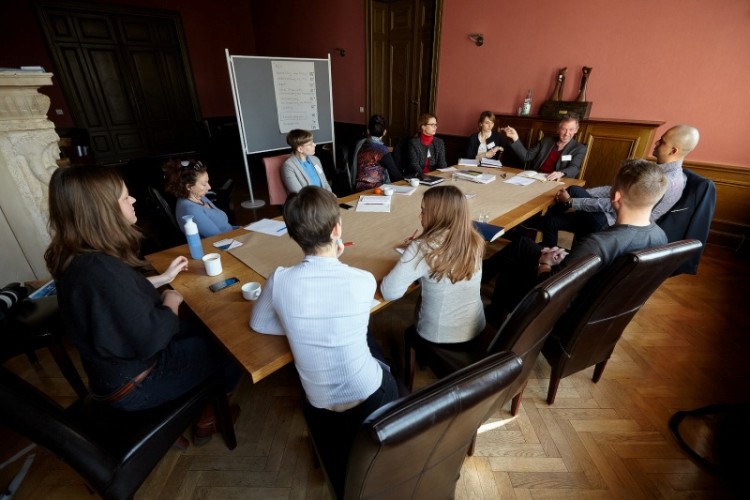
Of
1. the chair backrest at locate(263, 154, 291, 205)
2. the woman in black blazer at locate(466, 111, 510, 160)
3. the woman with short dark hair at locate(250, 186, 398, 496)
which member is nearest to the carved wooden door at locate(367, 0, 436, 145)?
the woman in black blazer at locate(466, 111, 510, 160)

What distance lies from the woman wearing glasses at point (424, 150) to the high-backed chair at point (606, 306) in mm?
2103

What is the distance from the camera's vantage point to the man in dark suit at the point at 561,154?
3.16 m

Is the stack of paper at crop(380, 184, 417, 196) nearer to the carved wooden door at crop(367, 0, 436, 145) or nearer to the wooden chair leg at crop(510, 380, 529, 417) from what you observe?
the wooden chair leg at crop(510, 380, 529, 417)

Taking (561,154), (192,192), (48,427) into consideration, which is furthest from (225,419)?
(561,154)

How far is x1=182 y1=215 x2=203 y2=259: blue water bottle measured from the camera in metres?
1.55

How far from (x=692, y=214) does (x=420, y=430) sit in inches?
96.7

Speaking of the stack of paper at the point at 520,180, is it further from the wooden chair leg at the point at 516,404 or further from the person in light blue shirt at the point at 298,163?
the wooden chair leg at the point at 516,404

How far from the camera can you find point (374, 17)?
5199 mm

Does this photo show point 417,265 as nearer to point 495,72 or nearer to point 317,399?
point 317,399

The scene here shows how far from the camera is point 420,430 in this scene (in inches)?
25.1

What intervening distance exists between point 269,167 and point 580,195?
265cm

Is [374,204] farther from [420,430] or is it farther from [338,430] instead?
[420,430]

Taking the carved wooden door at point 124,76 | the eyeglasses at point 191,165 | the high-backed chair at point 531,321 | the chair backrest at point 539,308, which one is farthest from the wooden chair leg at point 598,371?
the carved wooden door at point 124,76

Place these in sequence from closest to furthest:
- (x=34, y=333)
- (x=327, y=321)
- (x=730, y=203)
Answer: (x=327, y=321)
(x=34, y=333)
(x=730, y=203)
